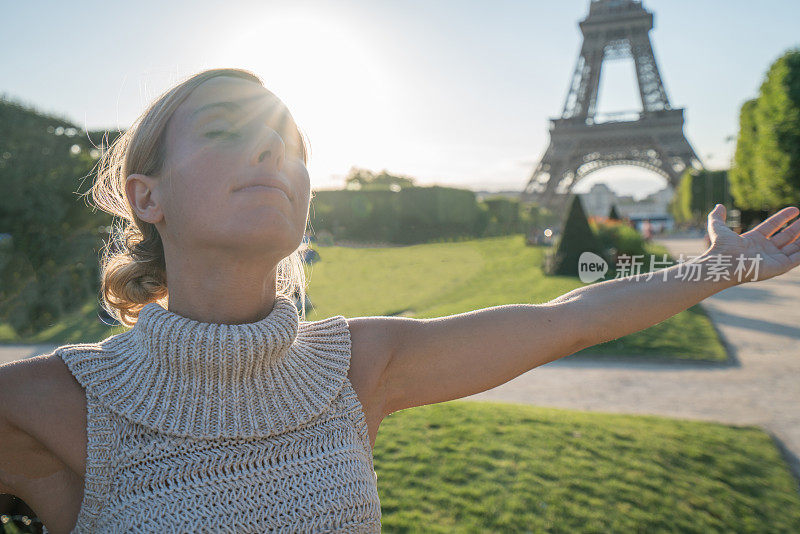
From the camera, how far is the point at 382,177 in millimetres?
58906

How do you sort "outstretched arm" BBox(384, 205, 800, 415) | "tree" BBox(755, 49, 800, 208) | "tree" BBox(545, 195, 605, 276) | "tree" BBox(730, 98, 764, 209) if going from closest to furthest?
1. "outstretched arm" BBox(384, 205, 800, 415)
2. "tree" BBox(545, 195, 605, 276)
3. "tree" BBox(755, 49, 800, 208)
4. "tree" BBox(730, 98, 764, 209)

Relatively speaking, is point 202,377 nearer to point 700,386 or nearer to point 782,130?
point 700,386

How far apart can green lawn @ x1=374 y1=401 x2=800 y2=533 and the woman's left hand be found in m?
2.29

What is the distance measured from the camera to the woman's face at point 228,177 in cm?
116

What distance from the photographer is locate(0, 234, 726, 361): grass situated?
7898mm

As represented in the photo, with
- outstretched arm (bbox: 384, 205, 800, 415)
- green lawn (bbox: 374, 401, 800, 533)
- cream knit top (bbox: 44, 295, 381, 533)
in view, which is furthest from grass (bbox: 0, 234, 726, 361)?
cream knit top (bbox: 44, 295, 381, 533)

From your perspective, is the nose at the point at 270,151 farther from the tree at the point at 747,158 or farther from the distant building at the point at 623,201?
the distant building at the point at 623,201

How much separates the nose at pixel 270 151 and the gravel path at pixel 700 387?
485 cm

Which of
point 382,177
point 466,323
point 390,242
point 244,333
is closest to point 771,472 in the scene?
point 466,323

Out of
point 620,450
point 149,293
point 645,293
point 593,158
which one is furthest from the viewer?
point 593,158

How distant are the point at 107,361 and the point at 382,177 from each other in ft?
192

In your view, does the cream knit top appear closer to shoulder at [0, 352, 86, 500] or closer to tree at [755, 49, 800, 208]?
shoulder at [0, 352, 86, 500]

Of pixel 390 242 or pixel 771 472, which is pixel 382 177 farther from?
pixel 771 472

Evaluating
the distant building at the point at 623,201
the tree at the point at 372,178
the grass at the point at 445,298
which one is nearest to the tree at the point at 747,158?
the grass at the point at 445,298
